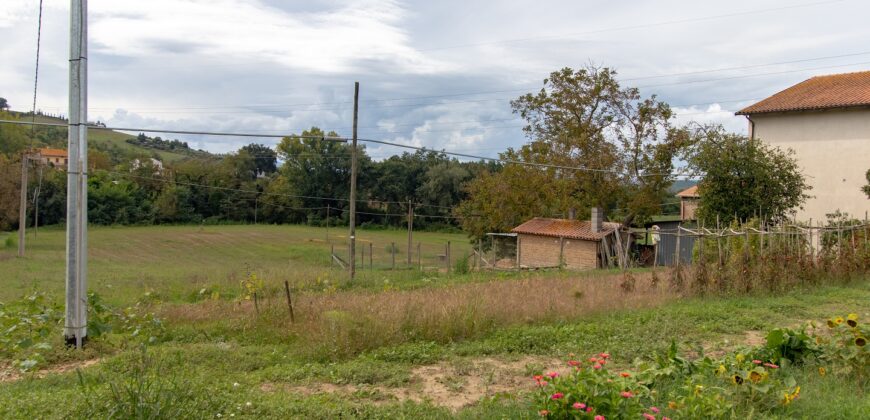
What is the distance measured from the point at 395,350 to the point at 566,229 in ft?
77.3

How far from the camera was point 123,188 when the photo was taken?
63.6m

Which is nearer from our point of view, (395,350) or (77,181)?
(395,350)

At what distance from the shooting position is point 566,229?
30.2 meters

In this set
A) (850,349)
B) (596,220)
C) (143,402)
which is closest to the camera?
(143,402)

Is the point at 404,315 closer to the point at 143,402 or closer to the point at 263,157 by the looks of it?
the point at 143,402

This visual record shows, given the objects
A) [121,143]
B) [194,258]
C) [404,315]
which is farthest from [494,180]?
[121,143]

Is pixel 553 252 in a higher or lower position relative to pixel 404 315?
lower

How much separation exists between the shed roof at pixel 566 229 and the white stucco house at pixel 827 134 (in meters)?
7.97

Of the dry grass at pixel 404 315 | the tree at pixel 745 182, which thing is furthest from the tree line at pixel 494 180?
the dry grass at pixel 404 315

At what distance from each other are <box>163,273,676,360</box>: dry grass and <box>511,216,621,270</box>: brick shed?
16.4m

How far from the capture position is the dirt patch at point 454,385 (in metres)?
5.90

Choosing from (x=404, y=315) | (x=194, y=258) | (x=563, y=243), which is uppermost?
(x=404, y=315)

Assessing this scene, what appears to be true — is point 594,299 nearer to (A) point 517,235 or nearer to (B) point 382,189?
(A) point 517,235

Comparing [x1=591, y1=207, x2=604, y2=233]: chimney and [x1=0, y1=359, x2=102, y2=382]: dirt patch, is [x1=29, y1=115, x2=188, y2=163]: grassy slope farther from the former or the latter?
[x1=0, y1=359, x2=102, y2=382]: dirt patch
